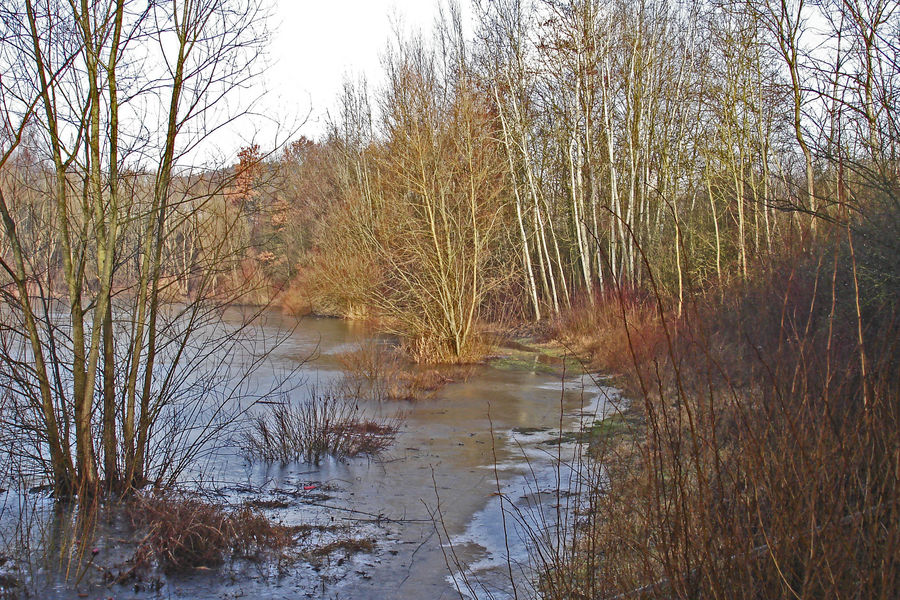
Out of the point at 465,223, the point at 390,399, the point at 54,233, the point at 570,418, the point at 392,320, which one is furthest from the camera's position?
the point at 392,320

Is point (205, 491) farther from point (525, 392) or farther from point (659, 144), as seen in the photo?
point (659, 144)

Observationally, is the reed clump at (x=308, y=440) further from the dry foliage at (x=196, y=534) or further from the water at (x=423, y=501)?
the dry foliage at (x=196, y=534)

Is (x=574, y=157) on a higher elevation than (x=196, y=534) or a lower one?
higher

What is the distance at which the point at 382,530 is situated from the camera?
6316 millimetres

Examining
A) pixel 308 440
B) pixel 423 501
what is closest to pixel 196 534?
pixel 423 501

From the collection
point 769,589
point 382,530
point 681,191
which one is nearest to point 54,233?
point 382,530

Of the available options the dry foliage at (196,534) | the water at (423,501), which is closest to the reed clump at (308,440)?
the water at (423,501)

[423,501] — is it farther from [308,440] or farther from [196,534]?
[308,440]

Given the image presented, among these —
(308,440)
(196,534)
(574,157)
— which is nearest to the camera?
(196,534)

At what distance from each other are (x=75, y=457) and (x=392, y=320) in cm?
1139

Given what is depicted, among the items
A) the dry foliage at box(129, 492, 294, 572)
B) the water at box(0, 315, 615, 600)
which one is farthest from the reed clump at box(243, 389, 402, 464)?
the dry foliage at box(129, 492, 294, 572)

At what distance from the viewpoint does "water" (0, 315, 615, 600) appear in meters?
5.07

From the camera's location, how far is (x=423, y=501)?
5.73 metres

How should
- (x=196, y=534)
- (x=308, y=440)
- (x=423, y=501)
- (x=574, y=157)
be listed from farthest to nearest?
(x=574, y=157) → (x=308, y=440) → (x=423, y=501) → (x=196, y=534)
